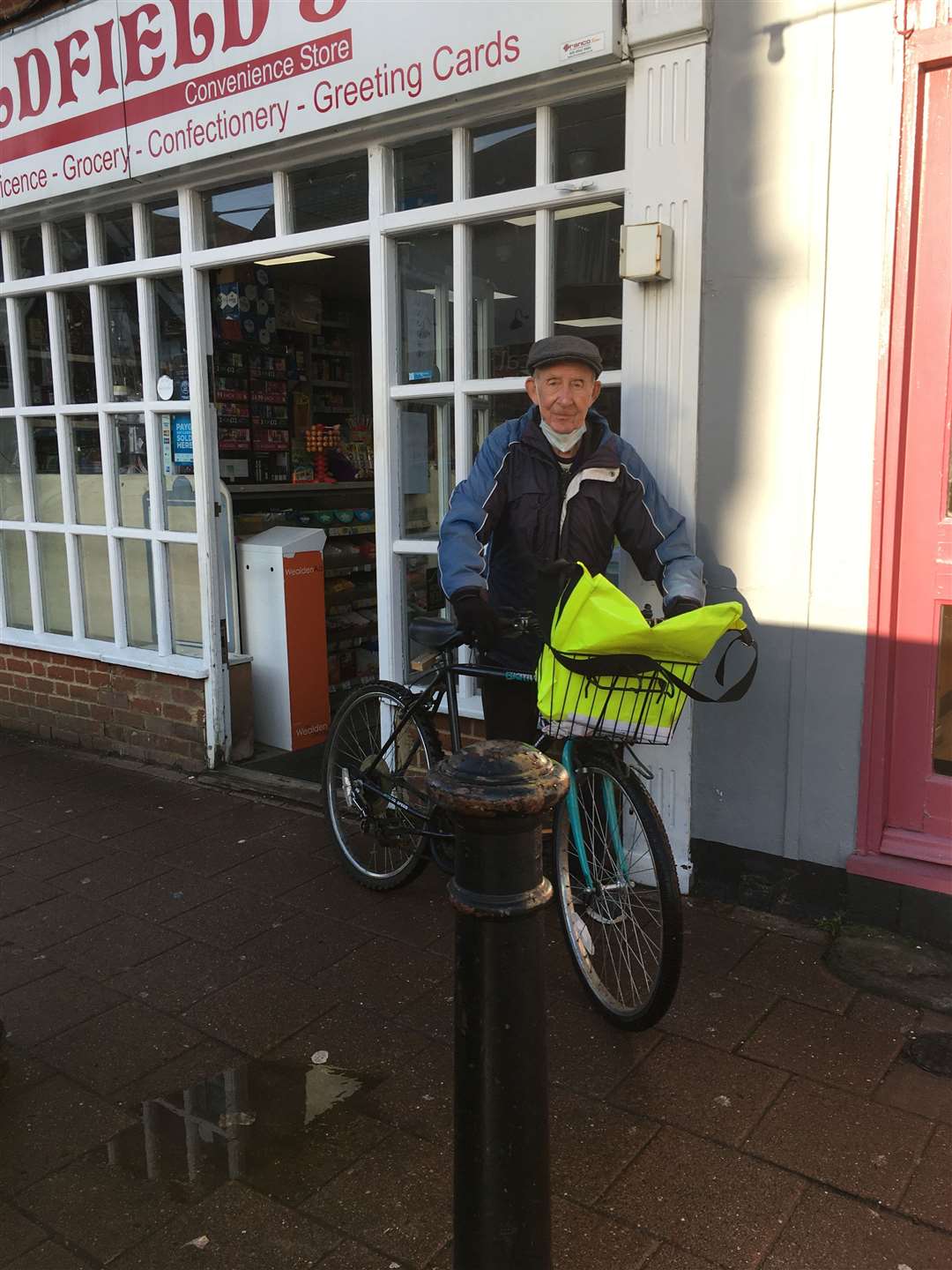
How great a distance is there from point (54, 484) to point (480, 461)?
3550 millimetres

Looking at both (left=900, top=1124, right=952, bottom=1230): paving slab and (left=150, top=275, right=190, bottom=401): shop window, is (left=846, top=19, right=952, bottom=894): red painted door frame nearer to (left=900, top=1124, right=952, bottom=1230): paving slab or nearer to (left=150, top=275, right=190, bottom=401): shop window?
(left=900, top=1124, right=952, bottom=1230): paving slab

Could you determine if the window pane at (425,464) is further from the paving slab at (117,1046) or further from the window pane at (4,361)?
the window pane at (4,361)

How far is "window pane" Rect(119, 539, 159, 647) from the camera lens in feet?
18.8

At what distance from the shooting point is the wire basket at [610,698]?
2844mm

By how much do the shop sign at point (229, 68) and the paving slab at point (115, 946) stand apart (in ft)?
10.7

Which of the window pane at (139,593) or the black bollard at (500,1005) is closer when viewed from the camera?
the black bollard at (500,1005)

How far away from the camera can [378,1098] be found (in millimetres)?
2795

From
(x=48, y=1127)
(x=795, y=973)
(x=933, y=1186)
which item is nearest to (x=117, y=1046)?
(x=48, y=1127)

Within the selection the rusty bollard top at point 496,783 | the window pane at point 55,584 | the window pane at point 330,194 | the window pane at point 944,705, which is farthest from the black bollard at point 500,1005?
the window pane at point 55,584

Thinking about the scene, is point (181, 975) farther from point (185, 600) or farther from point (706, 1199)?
point (185, 600)

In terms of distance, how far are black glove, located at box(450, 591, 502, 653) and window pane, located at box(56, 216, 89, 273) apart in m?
3.77

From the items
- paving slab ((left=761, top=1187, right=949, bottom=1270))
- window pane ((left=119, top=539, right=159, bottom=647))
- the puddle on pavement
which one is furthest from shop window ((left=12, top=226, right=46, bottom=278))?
paving slab ((left=761, top=1187, right=949, bottom=1270))

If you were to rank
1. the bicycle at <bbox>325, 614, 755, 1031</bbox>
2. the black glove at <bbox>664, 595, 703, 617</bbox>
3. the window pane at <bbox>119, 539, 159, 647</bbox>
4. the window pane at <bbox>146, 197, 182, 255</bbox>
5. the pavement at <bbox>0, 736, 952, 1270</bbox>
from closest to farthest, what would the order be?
the pavement at <bbox>0, 736, 952, 1270</bbox> < the bicycle at <bbox>325, 614, 755, 1031</bbox> < the black glove at <bbox>664, 595, 703, 617</bbox> < the window pane at <bbox>146, 197, 182, 255</bbox> < the window pane at <bbox>119, 539, 159, 647</bbox>

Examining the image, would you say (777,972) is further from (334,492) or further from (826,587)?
(334,492)
